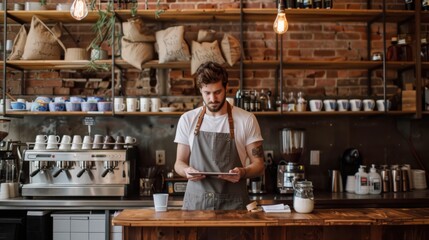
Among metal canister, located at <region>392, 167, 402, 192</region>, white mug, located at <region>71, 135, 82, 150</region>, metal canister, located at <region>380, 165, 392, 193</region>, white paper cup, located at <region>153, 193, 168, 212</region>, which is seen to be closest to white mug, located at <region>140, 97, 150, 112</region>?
white mug, located at <region>71, 135, 82, 150</region>

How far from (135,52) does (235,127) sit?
1.49m

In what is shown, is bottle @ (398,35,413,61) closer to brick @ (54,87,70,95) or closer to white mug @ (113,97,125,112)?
white mug @ (113,97,125,112)

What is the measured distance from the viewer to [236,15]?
4.25m

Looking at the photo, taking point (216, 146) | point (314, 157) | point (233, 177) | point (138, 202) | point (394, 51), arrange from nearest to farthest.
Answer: point (233, 177) → point (216, 146) → point (138, 202) → point (394, 51) → point (314, 157)

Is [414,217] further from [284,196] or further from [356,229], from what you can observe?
[284,196]

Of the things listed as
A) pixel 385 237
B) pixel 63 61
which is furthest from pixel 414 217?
pixel 63 61

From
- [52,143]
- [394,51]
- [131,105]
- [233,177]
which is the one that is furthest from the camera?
[394,51]

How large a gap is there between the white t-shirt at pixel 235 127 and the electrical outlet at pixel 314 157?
64.3 inches

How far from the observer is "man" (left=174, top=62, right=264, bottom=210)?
2877 mm

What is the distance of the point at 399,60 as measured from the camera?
439 cm

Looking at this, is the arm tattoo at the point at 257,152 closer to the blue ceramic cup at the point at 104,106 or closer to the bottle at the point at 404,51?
the blue ceramic cup at the point at 104,106

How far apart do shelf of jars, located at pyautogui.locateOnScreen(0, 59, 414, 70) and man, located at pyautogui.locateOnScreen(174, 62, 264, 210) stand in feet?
3.99

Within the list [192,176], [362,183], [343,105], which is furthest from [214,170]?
[343,105]

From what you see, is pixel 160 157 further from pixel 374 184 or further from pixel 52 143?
pixel 374 184
